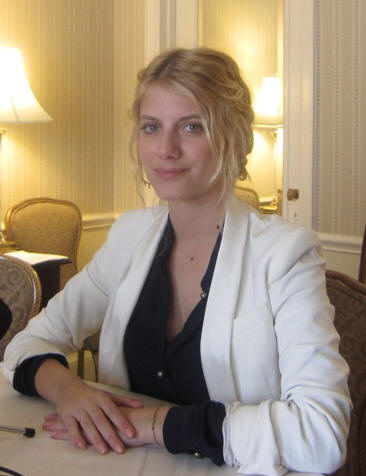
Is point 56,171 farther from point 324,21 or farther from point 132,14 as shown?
point 324,21

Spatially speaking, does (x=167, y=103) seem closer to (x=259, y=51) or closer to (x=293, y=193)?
(x=293, y=193)

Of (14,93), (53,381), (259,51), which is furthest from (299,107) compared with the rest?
(53,381)

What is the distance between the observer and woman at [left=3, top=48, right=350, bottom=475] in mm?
977

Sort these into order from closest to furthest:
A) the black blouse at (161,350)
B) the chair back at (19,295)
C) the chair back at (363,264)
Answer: the black blouse at (161,350), the chair back at (19,295), the chair back at (363,264)

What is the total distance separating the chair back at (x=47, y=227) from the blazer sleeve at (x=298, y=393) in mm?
2305

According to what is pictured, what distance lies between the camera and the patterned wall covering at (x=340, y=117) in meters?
2.74

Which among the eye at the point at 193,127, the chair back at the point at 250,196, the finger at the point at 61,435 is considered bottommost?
the finger at the point at 61,435

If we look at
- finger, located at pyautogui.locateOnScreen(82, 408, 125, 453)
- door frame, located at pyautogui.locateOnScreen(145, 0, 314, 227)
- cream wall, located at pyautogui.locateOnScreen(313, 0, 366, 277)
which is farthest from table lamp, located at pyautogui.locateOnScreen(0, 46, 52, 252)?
finger, located at pyautogui.locateOnScreen(82, 408, 125, 453)

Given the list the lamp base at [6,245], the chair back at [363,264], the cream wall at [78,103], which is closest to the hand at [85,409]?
the chair back at [363,264]

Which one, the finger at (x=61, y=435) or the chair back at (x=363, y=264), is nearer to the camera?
the finger at (x=61, y=435)

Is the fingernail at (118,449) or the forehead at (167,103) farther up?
the forehead at (167,103)

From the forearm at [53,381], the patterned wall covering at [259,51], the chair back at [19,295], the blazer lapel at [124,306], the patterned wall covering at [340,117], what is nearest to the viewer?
the forearm at [53,381]

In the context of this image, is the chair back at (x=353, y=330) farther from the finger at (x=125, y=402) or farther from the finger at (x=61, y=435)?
the finger at (x=61, y=435)

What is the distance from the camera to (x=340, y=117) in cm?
282
